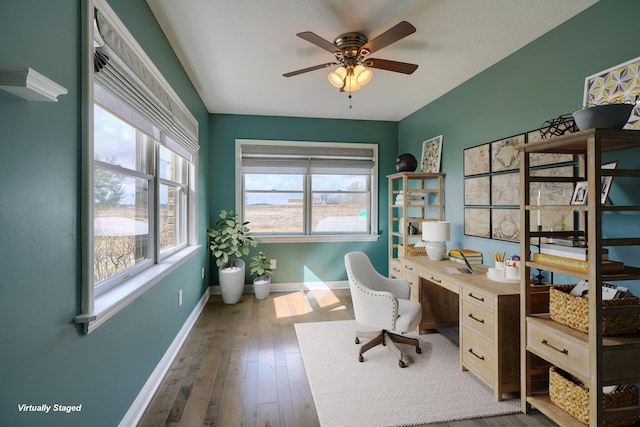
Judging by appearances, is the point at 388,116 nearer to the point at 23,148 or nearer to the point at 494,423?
the point at 494,423

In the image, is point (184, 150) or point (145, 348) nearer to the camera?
point (145, 348)

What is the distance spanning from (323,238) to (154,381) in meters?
3.03

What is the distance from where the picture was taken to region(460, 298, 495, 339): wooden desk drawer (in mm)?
2138

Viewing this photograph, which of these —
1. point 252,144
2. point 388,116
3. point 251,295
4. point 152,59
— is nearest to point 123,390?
point 152,59

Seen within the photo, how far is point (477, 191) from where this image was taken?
10.6 ft

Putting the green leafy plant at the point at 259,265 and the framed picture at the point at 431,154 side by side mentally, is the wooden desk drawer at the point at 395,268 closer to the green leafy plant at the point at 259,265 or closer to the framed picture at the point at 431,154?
the framed picture at the point at 431,154

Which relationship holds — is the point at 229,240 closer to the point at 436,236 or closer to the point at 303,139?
the point at 303,139

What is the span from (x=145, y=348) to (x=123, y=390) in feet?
1.19

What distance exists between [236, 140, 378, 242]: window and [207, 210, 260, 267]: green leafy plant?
14.2 inches

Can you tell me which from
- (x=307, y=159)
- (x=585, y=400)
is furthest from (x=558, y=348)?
(x=307, y=159)

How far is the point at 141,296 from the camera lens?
79.7 inches

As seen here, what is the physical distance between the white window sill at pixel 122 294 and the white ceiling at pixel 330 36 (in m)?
1.81

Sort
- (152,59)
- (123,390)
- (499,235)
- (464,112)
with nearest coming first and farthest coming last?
(123,390)
(152,59)
(499,235)
(464,112)

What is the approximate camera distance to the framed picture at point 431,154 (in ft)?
12.8
